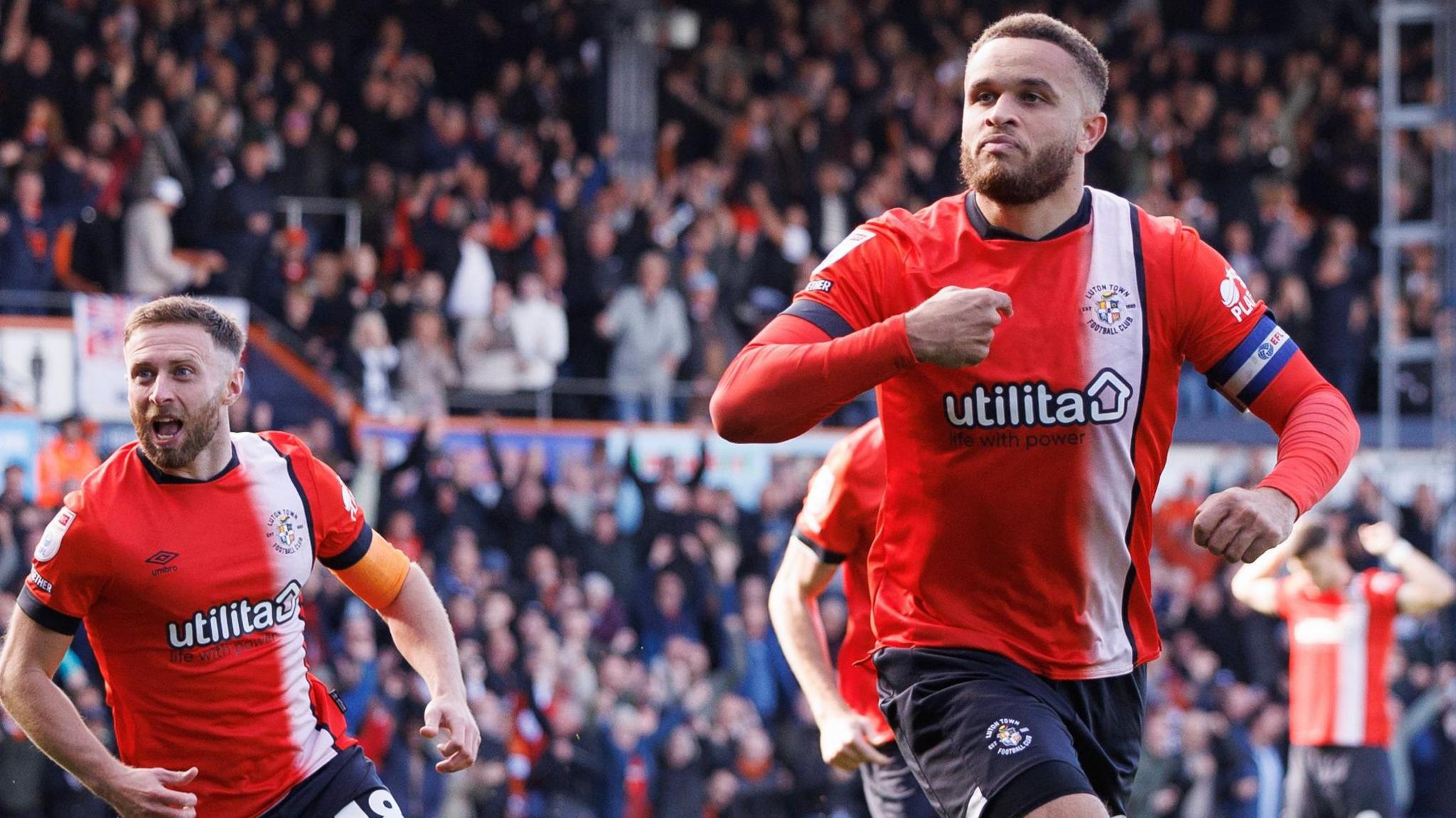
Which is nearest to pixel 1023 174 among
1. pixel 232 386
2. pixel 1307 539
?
pixel 232 386

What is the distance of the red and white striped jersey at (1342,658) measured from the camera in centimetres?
1032

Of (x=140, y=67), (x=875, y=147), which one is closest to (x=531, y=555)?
(x=140, y=67)

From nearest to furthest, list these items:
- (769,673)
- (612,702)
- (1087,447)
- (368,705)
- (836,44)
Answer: (1087,447) → (368,705) → (612,702) → (769,673) → (836,44)

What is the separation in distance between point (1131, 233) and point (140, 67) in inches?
466

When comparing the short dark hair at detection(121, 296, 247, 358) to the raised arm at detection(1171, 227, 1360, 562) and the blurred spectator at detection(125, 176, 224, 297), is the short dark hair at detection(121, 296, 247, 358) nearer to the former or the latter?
the raised arm at detection(1171, 227, 1360, 562)

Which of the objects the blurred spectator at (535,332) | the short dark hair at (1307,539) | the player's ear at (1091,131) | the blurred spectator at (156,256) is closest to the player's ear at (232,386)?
the player's ear at (1091,131)

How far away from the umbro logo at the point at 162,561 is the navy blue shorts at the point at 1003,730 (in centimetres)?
190

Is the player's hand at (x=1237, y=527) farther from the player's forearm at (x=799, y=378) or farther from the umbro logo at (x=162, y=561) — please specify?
the umbro logo at (x=162, y=561)

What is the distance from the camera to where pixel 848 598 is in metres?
6.73

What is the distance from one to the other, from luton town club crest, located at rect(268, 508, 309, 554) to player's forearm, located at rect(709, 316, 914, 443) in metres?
1.63

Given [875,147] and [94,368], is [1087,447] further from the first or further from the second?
[875,147]

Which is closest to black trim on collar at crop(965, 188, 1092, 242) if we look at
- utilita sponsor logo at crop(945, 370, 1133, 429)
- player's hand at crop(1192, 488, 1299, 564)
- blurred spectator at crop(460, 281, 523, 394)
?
utilita sponsor logo at crop(945, 370, 1133, 429)

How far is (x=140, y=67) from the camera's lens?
15.0m

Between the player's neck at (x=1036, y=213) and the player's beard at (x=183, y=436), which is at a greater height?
the player's neck at (x=1036, y=213)
